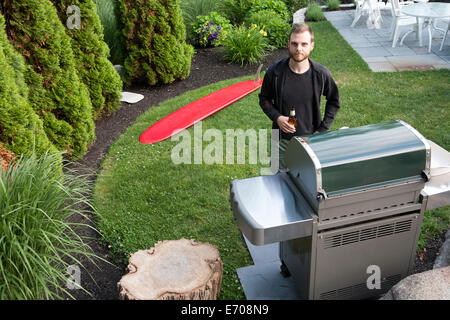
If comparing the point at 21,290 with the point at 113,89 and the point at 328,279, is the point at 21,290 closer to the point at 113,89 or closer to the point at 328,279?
the point at 328,279

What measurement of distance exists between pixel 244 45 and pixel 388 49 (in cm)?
322

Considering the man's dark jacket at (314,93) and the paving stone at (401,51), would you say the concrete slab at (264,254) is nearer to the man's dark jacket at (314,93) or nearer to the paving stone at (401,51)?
the man's dark jacket at (314,93)

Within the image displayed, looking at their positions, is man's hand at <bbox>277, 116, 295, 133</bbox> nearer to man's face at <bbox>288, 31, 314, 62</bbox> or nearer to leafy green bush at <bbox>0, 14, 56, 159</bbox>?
man's face at <bbox>288, 31, 314, 62</bbox>

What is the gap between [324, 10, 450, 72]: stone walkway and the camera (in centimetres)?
819

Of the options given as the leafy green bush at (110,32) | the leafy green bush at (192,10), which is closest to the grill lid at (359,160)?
the leafy green bush at (110,32)

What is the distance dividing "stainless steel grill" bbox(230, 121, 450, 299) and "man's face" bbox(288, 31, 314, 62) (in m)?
0.77

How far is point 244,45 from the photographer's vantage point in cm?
851

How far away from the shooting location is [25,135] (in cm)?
431

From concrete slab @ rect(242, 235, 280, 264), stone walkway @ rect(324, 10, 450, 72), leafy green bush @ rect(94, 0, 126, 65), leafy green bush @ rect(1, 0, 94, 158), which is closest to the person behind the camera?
concrete slab @ rect(242, 235, 280, 264)

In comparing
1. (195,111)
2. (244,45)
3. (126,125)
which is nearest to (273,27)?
(244,45)

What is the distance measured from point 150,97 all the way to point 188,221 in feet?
11.5

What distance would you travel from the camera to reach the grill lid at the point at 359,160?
2672 mm

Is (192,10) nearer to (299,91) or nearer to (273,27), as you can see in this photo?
(273,27)

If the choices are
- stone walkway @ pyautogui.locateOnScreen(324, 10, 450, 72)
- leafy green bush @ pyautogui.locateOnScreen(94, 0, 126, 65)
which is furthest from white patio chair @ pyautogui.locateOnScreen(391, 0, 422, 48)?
leafy green bush @ pyautogui.locateOnScreen(94, 0, 126, 65)
